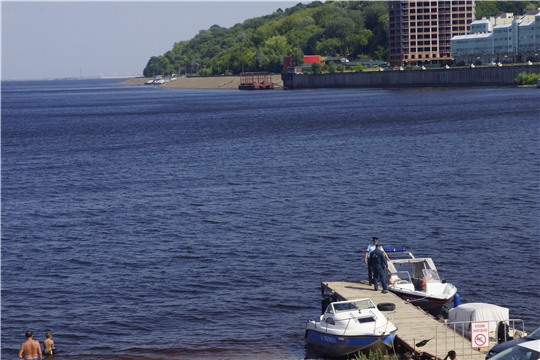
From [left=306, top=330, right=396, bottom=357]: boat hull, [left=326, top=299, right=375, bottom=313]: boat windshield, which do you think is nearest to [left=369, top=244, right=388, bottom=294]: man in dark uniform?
[left=326, top=299, right=375, bottom=313]: boat windshield

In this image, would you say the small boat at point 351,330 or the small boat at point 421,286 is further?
the small boat at point 421,286

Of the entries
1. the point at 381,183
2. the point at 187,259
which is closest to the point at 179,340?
the point at 187,259

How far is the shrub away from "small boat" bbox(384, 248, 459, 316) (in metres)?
157

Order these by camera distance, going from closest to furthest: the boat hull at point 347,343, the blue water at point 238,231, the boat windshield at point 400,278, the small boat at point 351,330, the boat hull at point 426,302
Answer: the boat hull at point 347,343
the small boat at point 351,330
the boat hull at point 426,302
the boat windshield at point 400,278
the blue water at point 238,231

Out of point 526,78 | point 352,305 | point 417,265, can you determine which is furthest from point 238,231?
point 526,78

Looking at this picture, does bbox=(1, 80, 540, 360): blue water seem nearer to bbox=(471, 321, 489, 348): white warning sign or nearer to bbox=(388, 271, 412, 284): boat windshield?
bbox=(388, 271, 412, 284): boat windshield

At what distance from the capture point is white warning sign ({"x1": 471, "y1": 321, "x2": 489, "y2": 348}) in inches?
949

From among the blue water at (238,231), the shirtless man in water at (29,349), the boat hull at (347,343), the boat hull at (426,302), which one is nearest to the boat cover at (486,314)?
the boat hull at (347,343)

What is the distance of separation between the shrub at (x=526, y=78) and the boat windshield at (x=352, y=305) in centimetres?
16310

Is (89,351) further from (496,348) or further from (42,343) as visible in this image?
(496,348)

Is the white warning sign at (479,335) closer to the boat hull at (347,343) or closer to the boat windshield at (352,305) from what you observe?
the boat hull at (347,343)

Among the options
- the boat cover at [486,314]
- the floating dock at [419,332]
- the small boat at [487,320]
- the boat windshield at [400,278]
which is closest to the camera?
the floating dock at [419,332]

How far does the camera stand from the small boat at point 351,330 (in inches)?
979

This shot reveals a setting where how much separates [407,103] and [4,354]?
460ft
